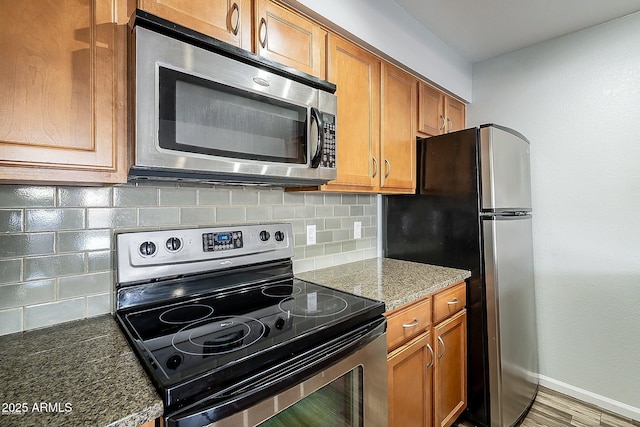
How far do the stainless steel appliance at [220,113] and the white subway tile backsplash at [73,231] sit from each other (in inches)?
8.1

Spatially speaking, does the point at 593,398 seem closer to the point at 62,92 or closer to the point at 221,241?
the point at 221,241

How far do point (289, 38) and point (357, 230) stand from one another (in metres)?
1.23

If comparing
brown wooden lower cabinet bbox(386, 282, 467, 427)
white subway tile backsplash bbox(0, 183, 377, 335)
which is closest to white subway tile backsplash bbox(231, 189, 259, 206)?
white subway tile backsplash bbox(0, 183, 377, 335)

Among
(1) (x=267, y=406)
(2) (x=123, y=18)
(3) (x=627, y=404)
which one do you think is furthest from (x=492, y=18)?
(3) (x=627, y=404)

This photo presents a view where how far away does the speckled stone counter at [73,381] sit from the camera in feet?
1.91

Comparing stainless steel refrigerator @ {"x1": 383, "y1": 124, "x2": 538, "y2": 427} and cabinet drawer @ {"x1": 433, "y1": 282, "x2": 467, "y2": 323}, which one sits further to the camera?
stainless steel refrigerator @ {"x1": 383, "y1": 124, "x2": 538, "y2": 427}

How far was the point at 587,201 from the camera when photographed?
2035 mm

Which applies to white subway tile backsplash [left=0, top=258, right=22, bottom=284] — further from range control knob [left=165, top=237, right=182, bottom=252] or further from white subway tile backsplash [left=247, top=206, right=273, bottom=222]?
white subway tile backsplash [left=247, top=206, right=273, bottom=222]

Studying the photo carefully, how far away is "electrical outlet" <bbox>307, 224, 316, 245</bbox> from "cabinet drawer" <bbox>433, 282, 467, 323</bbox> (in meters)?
0.72

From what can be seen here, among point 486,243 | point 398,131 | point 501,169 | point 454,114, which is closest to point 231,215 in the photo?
point 398,131

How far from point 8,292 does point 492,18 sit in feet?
8.93

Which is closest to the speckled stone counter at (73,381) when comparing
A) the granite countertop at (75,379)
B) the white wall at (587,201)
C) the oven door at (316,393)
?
the granite countertop at (75,379)

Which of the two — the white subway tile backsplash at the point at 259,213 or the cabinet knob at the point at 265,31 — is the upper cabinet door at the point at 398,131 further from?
the cabinet knob at the point at 265,31

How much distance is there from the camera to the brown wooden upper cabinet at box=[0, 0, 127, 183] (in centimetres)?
74
